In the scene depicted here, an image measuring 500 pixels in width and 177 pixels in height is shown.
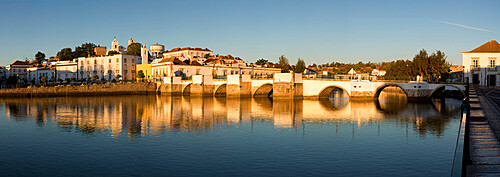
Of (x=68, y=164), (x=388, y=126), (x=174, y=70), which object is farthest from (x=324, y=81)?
(x=68, y=164)

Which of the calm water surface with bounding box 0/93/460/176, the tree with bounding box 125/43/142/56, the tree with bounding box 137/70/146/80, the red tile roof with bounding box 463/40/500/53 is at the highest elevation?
the tree with bounding box 125/43/142/56

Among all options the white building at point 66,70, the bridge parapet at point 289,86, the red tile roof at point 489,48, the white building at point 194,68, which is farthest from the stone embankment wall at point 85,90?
the red tile roof at point 489,48

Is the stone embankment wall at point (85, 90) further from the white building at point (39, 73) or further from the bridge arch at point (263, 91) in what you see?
the white building at point (39, 73)

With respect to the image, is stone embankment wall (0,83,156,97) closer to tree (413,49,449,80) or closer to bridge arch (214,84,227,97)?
bridge arch (214,84,227,97)

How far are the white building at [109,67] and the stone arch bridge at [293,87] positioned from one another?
25176mm

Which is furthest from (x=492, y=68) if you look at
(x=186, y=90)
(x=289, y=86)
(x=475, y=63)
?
(x=186, y=90)

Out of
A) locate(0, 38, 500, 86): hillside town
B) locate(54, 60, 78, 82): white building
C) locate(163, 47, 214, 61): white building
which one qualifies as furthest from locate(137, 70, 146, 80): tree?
locate(163, 47, 214, 61): white building

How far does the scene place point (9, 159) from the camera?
17.2 metres

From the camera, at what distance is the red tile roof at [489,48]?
51344 millimetres

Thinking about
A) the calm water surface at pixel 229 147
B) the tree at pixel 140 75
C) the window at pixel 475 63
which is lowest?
the calm water surface at pixel 229 147

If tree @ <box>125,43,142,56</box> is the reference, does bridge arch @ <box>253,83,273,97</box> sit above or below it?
below

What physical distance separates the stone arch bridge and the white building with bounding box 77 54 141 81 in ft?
82.6

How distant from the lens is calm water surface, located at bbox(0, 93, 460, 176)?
15.4m

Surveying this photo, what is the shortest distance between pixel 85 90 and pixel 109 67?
20.6m
